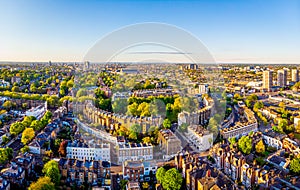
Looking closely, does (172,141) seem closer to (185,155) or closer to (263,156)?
(185,155)

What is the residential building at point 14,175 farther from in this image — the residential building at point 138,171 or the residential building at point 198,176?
the residential building at point 198,176

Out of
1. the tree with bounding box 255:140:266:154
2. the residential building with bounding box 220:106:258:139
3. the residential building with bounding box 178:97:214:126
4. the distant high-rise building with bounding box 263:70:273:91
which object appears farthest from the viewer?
the distant high-rise building with bounding box 263:70:273:91

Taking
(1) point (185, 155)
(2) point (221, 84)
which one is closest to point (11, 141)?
(1) point (185, 155)

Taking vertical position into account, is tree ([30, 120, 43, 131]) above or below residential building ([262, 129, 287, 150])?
above

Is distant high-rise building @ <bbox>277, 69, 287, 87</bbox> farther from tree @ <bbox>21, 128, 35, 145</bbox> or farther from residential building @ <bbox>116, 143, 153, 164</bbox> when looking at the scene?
tree @ <bbox>21, 128, 35, 145</bbox>

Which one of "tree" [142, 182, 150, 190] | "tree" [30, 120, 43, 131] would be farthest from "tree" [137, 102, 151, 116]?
"tree" [142, 182, 150, 190]

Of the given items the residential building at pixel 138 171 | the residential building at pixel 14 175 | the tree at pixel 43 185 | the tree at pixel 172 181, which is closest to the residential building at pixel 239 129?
the residential building at pixel 138 171

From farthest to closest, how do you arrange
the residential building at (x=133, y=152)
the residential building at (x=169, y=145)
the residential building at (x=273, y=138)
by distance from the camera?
the residential building at (x=273, y=138), the residential building at (x=169, y=145), the residential building at (x=133, y=152)
